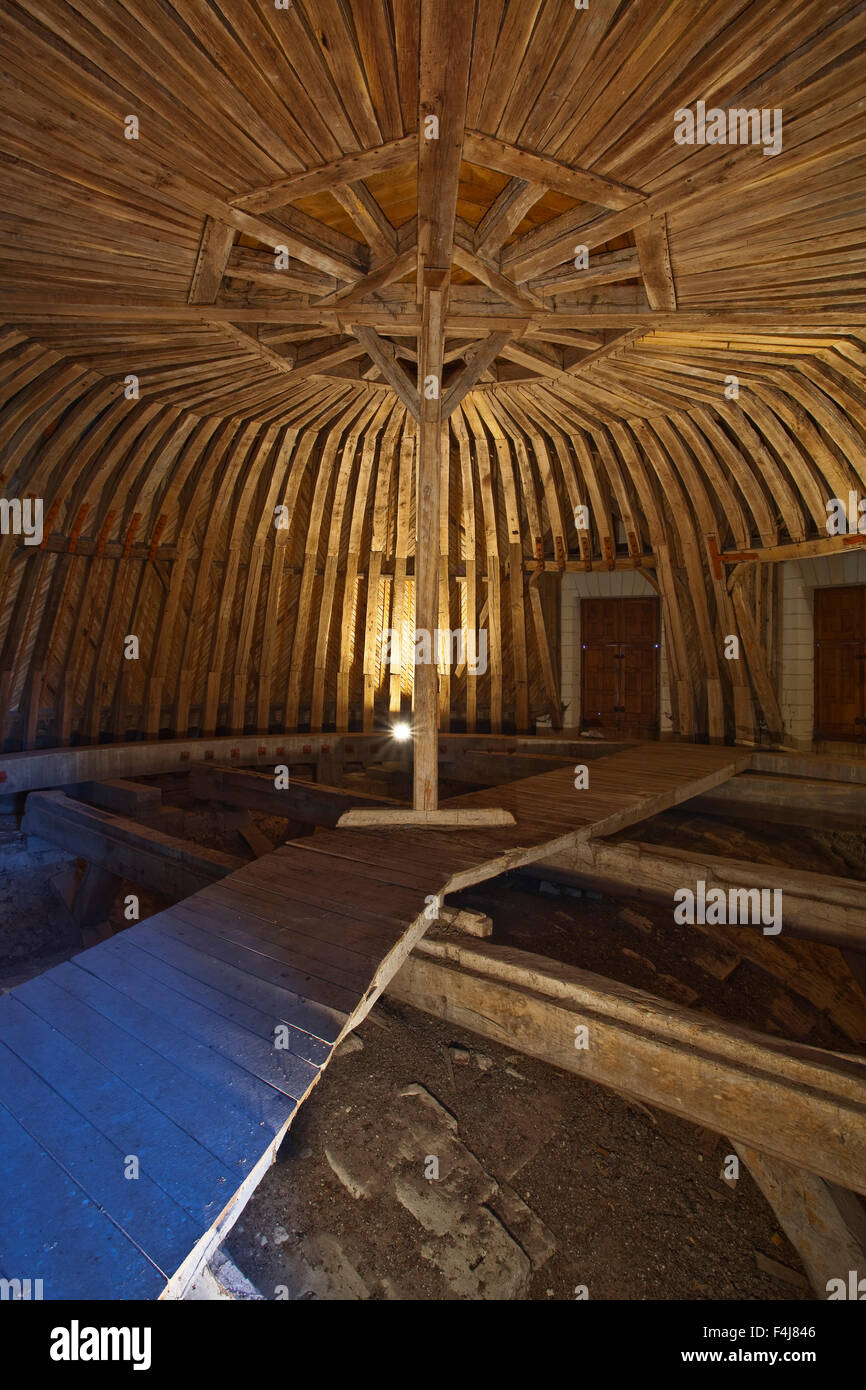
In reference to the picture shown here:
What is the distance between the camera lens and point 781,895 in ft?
13.3

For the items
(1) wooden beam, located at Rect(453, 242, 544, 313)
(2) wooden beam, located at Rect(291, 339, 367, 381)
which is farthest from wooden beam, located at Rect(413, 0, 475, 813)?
→ (2) wooden beam, located at Rect(291, 339, 367, 381)

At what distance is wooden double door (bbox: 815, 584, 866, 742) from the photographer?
8438mm

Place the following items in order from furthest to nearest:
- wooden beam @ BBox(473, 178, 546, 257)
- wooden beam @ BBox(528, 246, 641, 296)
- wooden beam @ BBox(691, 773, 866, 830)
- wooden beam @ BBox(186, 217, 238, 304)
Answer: wooden beam @ BBox(691, 773, 866, 830), wooden beam @ BBox(528, 246, 641, 296), wooden beam @ BBox(186, 217, 238, 304), wooden beam @ BBox(473, 178, 546, 257)

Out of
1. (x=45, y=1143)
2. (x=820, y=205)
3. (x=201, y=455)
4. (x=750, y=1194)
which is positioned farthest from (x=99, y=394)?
(x=750, y=1194)

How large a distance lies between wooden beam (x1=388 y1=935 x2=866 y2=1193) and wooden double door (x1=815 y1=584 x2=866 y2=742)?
729 cm

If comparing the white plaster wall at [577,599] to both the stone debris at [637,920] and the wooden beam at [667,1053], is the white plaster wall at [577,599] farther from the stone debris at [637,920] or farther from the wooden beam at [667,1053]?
the wooden beam at [667,1053]

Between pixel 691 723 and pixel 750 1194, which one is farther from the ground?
pixel 691 723

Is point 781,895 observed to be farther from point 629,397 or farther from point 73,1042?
point 629,397

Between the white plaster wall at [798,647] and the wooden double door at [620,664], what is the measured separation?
1.63 metres

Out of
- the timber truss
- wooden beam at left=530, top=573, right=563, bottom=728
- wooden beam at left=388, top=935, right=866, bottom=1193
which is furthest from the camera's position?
wooden beam at left=530, top=573, right=563, bottom=728

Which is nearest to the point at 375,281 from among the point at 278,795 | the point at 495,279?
the point at 495,279

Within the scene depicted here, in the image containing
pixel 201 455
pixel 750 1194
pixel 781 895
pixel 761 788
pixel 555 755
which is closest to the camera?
pixel 750 1194

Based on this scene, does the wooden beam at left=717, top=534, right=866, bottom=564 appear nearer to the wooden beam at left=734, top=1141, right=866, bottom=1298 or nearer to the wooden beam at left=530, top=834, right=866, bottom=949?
the wooden beam at left=530, top=834, right=866, bottom=949
